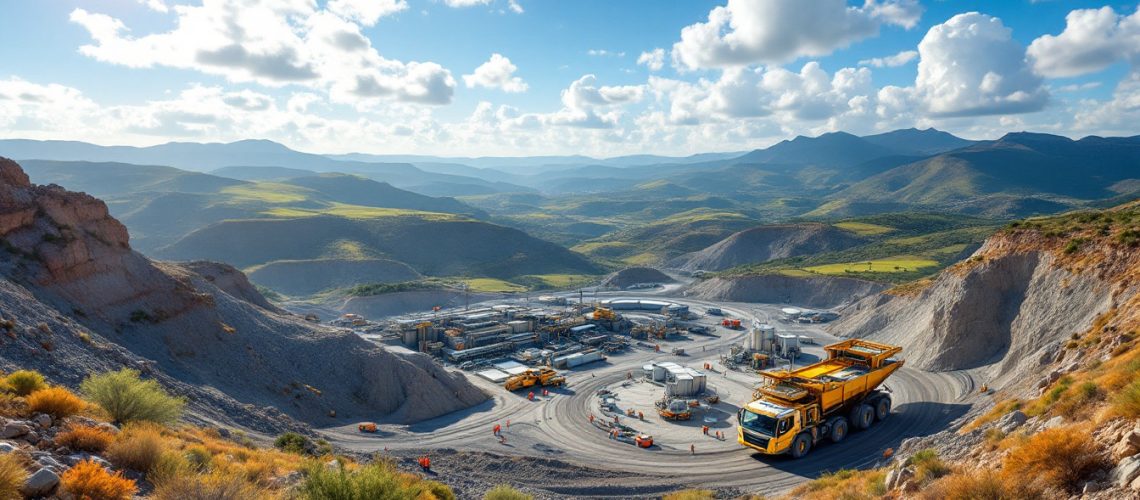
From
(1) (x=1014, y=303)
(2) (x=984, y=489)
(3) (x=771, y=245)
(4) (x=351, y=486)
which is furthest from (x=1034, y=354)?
(3) (x=771, y=245)

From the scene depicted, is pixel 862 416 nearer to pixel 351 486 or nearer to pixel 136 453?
pixel 351 486

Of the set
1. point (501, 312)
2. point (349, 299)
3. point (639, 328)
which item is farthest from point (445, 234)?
point (639, 328)

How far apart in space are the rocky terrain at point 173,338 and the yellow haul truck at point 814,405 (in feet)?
77.5

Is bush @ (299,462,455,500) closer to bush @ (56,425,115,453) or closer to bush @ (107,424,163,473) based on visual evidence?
bush @ (107,424,163,473)

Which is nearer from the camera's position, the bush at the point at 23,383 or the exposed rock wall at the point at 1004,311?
the bush at the point at 23,383

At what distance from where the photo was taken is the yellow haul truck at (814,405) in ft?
97.3

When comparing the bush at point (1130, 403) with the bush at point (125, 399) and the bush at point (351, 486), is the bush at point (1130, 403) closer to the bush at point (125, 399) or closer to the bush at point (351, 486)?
the bush at point (351, 486)

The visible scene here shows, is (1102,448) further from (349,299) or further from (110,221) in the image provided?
(349,299)

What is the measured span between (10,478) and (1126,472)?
744 inches

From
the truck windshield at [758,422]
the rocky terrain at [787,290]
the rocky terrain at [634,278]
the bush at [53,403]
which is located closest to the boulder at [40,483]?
the bush at [53,403]

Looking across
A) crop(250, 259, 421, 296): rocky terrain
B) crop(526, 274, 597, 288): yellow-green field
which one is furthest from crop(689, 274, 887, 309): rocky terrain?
crop(250, 259, 421, 296): rocky terrain

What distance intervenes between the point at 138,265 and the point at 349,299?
2256 inches

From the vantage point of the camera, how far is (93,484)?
10.9 meters

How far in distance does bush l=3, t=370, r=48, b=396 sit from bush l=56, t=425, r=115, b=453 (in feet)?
10.2
